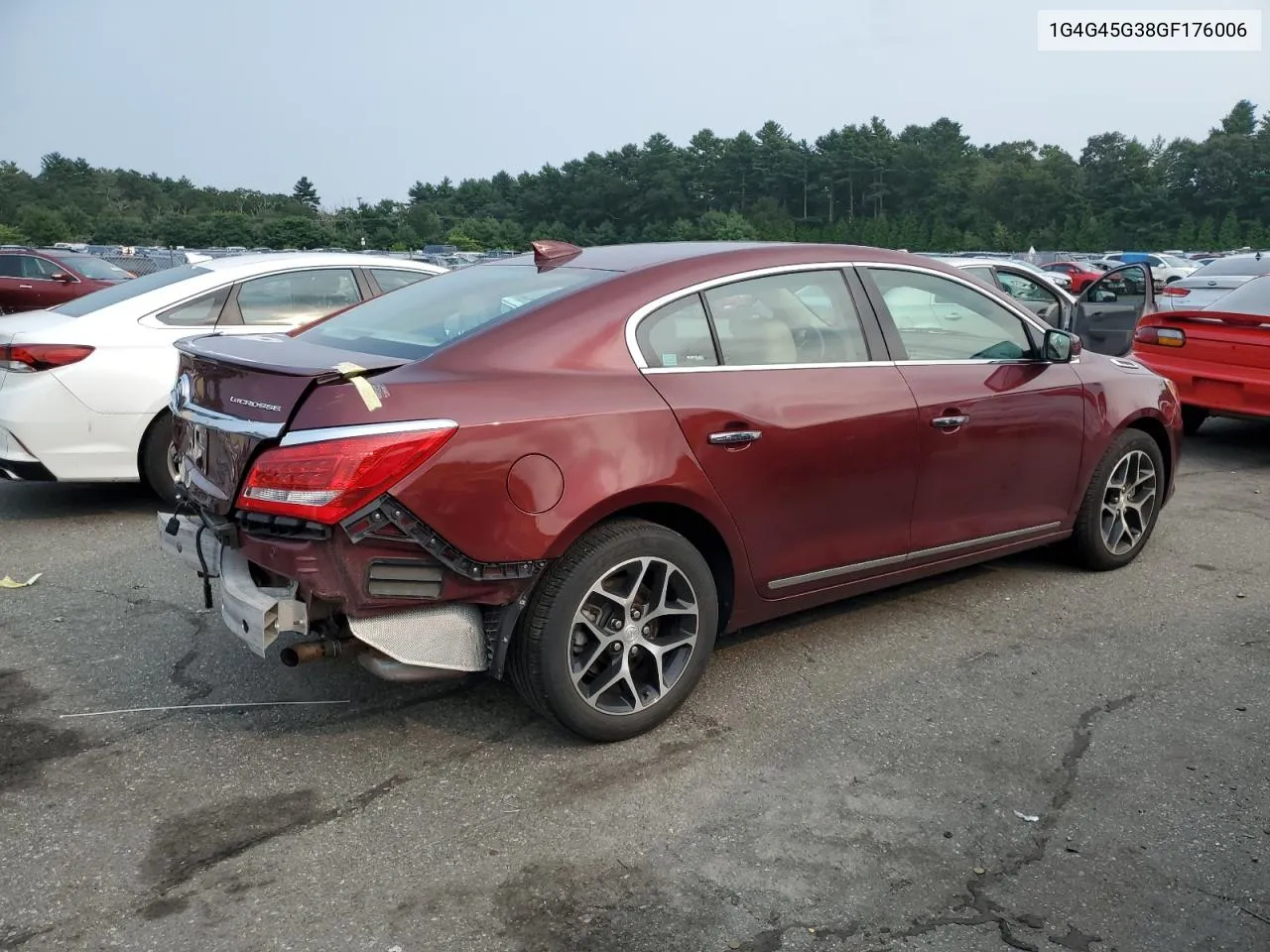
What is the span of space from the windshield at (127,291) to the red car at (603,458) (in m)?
2.95

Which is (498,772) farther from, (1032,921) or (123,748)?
(1032,921)

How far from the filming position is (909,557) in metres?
4.49

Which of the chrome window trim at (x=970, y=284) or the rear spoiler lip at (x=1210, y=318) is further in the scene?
the rear spoiler lip at (x=1210, y=318)

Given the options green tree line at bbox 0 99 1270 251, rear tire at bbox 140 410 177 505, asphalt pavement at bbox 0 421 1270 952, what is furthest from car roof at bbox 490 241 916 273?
green tree line at bbox 0 99 1270 251

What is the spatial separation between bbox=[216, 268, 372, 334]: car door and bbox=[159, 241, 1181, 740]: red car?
9.31 feet

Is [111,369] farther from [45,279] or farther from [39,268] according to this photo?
[39,268]

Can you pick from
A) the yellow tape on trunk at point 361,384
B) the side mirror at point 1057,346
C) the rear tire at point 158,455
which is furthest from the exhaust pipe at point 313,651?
the rear tire at point 158,455

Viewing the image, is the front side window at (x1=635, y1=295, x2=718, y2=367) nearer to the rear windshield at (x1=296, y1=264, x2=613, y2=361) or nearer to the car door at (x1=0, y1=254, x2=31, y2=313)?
the rear windshield at (x1=296, y1=264, x2=613, y2=361)

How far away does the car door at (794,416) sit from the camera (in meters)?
3.82

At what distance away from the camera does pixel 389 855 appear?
3.02 meters

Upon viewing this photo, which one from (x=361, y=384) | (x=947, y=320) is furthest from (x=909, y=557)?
A: (x=361, y=384)

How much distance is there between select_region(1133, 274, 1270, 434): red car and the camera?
8055 millimetres

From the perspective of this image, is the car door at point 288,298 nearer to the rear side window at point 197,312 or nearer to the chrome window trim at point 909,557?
the rear side window at point 197,312

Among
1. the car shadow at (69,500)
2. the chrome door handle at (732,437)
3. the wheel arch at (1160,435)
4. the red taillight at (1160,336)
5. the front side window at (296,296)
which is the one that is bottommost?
the car shadow at (69,500)
